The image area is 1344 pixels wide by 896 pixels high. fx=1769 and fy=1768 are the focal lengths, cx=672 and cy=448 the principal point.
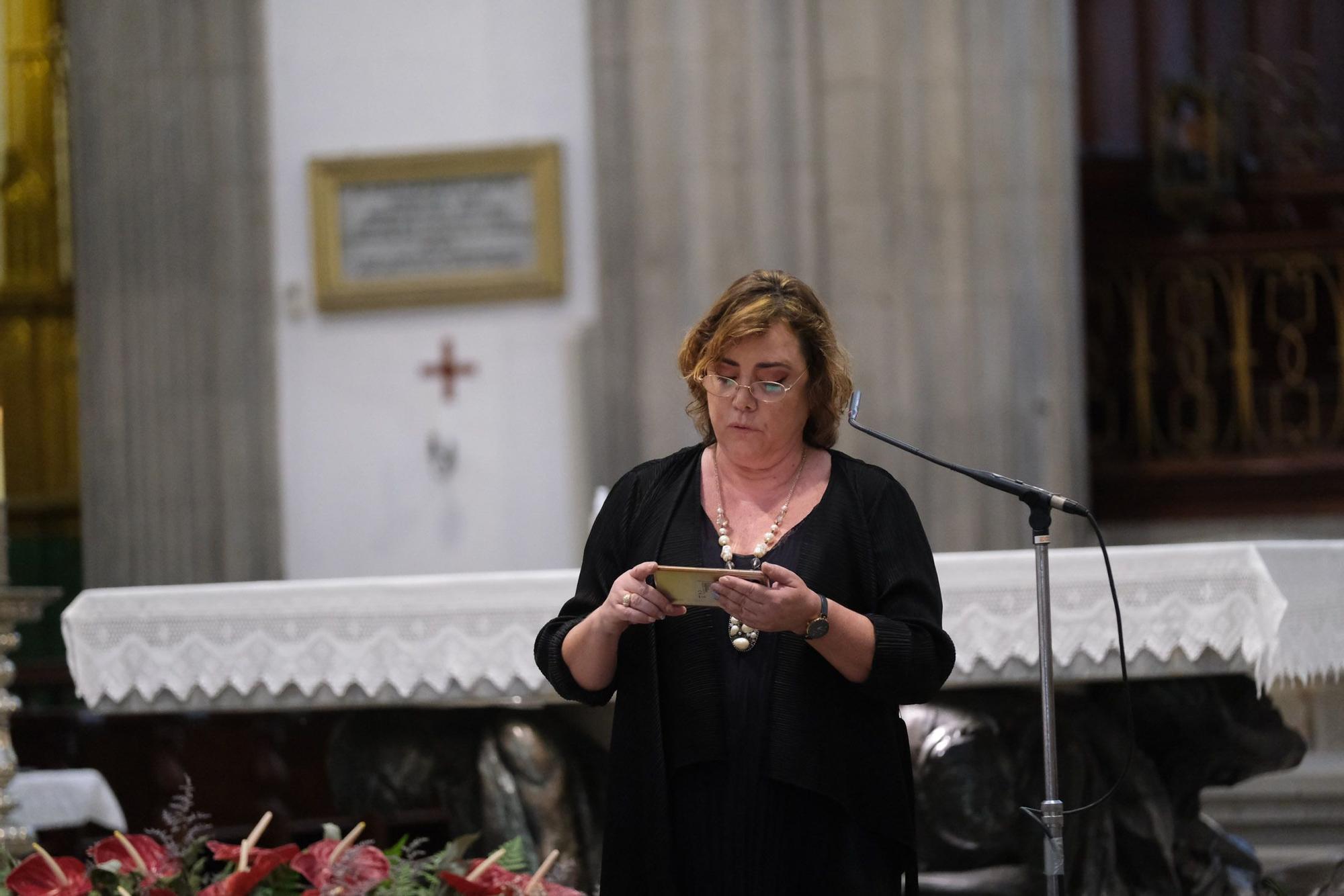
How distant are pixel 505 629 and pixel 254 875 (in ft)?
6.69

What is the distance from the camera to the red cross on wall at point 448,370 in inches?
295

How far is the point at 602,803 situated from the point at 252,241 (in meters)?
3.94

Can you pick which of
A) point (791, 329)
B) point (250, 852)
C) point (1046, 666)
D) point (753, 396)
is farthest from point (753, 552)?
point (250, 852)

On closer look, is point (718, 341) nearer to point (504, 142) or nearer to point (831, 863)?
point (831, 863)

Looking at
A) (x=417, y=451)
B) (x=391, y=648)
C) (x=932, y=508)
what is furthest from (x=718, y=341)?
(x=417, y=451)

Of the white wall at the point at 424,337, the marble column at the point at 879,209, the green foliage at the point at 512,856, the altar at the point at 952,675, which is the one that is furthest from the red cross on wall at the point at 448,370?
the green foliage at the point at 512,856

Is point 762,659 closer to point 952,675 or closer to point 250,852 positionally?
point 250,852

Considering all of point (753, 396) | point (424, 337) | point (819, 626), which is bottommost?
point (819, 626)

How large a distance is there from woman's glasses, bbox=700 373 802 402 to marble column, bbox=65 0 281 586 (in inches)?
204

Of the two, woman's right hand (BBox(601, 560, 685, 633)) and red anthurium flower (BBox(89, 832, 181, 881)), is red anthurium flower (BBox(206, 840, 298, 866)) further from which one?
woman's right hand (BBox(601, 560, 685, 633))

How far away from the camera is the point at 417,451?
24.7 feet

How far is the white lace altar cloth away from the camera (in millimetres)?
3982

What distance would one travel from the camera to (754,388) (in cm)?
260

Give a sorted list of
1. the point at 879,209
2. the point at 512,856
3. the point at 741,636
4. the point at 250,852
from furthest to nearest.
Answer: the point at 879,209 → the point at 512,856 → the point at 741,636 → the point at 250,852
